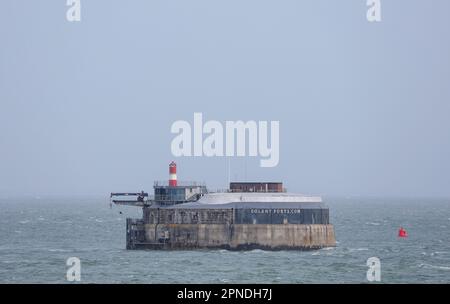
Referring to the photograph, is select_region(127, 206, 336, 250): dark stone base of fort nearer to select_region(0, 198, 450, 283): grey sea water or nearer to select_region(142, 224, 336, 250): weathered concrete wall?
select_region(142, 224, 336, 250): weathered concrete wall

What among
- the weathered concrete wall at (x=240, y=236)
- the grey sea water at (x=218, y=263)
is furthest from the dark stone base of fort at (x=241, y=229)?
the grey sea water at (x=218, y=263)

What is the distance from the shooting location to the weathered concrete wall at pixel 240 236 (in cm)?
10919

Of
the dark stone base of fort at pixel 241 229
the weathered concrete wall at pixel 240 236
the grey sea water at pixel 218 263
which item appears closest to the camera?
the grey sea water at pixel 218 263

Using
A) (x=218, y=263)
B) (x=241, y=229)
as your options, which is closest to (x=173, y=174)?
(x=241, y=229)

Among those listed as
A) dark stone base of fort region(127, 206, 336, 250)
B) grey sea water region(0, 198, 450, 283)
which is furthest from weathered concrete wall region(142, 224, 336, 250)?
grey sea water region(0, 198, 450, 283)

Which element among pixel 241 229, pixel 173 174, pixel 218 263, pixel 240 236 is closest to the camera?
pixel 218 263

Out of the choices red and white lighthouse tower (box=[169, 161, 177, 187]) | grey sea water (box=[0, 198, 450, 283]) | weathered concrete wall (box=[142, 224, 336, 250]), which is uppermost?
red and white lighthouse tower (box=[169, 161, 177, 187])

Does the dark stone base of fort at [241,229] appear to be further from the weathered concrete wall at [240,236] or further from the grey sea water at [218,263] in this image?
the grey sea water at [218,263]

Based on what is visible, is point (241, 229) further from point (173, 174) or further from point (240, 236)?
point (173, 174)

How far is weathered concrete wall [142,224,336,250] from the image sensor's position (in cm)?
10919

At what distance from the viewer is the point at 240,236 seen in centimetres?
10969
